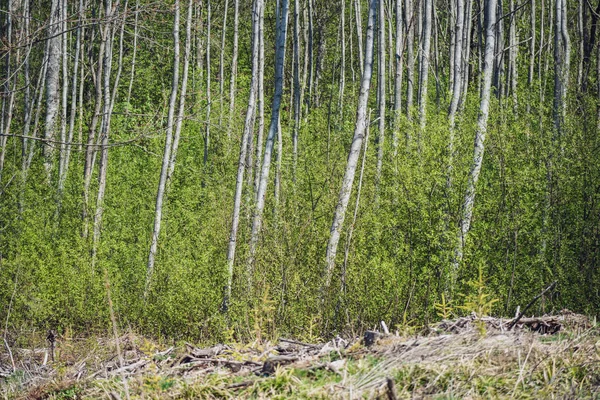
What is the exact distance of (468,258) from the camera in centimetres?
849

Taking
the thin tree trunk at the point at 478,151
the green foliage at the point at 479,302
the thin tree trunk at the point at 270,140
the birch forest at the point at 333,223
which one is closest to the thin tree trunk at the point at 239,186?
the birch forest at the point at 333,223

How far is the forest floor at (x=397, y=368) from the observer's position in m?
3.42

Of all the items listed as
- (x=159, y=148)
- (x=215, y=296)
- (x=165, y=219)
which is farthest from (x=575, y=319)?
(x=159, y=148)

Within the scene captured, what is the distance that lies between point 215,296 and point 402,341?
7162 mm

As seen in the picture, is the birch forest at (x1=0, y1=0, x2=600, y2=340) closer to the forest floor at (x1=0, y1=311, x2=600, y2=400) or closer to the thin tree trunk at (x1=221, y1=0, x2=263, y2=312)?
the thin tree trunk at (x1=221, y1=0, x2=263, y2=312)

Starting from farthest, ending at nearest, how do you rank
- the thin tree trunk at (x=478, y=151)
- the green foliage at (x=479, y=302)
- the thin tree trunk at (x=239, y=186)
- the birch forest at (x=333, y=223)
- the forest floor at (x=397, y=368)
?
the thin tree trunk at (x=239, y=186), the birch forest at (x=333, y=223), the thin tree trunk at (x=478, y=151), the green foliage at (x=479, y=302), the forest floor at (x=397, y=368)

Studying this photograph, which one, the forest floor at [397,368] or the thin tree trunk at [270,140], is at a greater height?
the thin tree trunk at [270,140]

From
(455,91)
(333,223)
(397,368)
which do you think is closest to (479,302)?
(397,368)

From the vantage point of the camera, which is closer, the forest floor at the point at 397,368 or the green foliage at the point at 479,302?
the forest floor at the point at 397,368

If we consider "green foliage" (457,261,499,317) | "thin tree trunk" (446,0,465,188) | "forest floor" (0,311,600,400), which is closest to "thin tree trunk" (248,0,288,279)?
"thin tree trunk" (446,0,465,188)

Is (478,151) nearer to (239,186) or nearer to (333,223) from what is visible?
(333,223)

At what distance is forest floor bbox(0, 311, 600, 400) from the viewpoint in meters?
3.42

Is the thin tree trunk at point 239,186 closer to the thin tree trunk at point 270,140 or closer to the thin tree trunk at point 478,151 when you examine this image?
the thin tree trunk at point 270,140

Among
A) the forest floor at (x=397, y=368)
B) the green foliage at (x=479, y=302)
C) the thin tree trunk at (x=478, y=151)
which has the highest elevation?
the thin tree trunk at (x=478, y=151)
